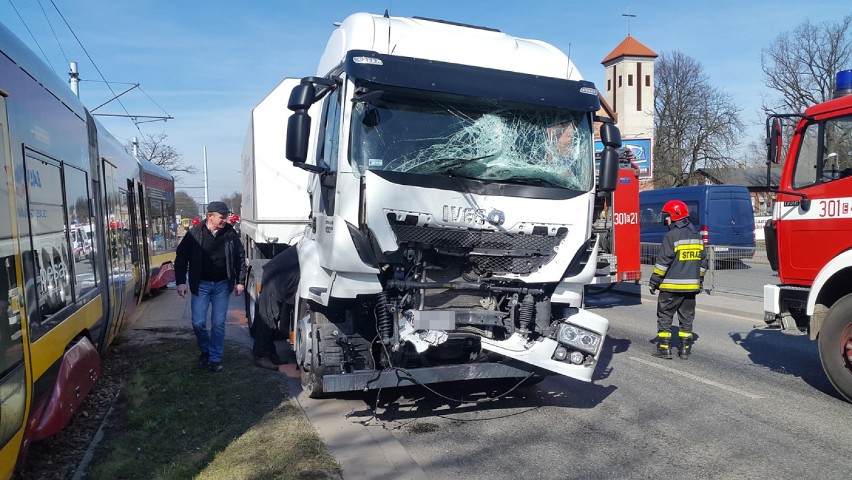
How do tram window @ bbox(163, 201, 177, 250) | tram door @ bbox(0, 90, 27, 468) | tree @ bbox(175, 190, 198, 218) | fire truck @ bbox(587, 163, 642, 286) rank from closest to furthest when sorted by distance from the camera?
tram door @ bbox(0, 90, 27, 468) → fire truck @ bbox(587, 163, 642, 286) → tram window @ bbox(163, 201, 177, 250) → tree @ bbox(175, 190, 198, 218)

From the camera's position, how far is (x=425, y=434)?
18.5 feet

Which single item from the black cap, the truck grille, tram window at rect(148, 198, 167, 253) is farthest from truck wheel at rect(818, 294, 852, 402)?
tram window at rect(148, 198, 167, 253)

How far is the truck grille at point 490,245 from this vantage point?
5355 mm

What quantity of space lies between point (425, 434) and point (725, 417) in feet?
8.78

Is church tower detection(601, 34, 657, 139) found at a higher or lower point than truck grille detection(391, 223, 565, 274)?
higher

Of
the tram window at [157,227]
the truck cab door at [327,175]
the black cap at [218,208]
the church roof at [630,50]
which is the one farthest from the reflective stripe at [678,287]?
the church roof at [630,50]

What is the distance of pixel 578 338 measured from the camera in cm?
575

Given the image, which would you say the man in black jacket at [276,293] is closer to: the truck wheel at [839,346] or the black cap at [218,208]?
the black cap at [218,208]

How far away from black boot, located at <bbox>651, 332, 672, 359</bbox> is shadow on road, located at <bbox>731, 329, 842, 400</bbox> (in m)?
1.00

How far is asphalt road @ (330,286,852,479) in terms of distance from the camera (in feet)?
16.0

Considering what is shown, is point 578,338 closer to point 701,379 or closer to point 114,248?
point 701,379

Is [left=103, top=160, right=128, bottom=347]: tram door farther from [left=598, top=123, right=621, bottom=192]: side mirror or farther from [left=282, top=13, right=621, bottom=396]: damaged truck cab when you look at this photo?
[left=598, top=123, right=621, bottom=192]: side mirror

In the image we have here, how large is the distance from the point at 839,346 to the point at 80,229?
23.2 feet

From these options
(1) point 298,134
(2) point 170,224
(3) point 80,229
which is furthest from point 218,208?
(2) point 170,224
